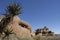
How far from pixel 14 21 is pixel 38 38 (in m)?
4.49

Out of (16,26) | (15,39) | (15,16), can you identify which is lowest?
(15,39)

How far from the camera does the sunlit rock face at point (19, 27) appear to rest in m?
→ 16.0

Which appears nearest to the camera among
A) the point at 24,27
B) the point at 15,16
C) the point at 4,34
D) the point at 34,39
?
the point at 4,34

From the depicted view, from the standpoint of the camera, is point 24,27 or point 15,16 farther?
point 24,27

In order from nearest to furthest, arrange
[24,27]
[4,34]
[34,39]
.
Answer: [4,34], [24,27], [34,39]

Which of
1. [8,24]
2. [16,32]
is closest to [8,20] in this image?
[8,24]

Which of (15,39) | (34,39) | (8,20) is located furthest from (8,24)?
(34,39)

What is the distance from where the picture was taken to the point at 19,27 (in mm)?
16547

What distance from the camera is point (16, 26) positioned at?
53.2 feet

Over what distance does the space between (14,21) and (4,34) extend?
172 cm

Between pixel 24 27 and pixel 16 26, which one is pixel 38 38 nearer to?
pixel 24 27

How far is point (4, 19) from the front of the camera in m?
16.2

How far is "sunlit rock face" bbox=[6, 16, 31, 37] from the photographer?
52.6 feet

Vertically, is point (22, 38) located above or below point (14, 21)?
below
